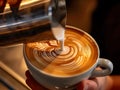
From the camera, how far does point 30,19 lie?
0.47m

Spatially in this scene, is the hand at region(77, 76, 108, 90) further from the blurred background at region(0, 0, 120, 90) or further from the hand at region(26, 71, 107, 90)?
the blurred background at region(0, 0, 120, 90)

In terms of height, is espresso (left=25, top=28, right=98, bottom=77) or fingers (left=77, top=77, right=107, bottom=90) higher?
espresso (left=25, top=28, right=98, bottom=77)

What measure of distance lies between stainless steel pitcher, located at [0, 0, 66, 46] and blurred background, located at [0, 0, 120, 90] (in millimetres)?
209

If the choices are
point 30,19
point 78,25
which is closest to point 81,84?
point 30,19

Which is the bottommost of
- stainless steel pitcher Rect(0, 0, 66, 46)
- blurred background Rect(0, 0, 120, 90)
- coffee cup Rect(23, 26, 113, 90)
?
blurred background Rect(0, 0, 120, 90)

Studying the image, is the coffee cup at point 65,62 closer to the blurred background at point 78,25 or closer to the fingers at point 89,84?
the fingers at point 89,84

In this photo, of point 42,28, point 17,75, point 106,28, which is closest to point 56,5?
point 42,28

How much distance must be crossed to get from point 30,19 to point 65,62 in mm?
109

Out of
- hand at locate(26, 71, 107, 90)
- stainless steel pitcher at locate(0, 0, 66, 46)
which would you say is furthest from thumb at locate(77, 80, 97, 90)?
stainless steel pitcher at locate(0, 0, 66, 46)

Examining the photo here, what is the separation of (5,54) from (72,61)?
26 cm

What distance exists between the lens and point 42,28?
18.5 inches

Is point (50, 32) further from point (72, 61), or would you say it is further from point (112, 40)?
point (112, 40)

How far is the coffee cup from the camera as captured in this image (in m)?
0.50

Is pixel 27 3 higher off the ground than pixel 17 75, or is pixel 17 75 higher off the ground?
pixel 27 3
